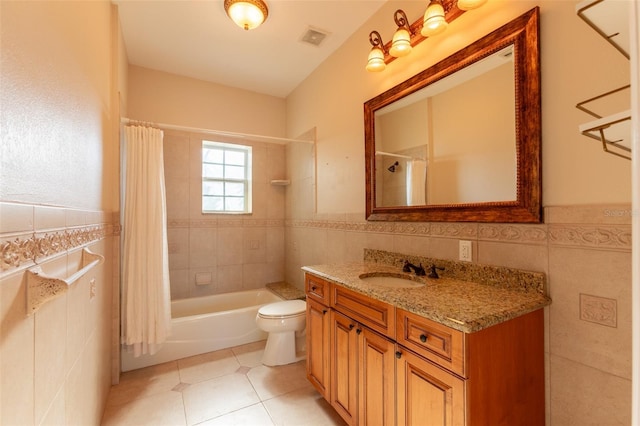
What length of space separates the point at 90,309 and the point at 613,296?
2.30m

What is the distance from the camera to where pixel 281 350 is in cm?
230

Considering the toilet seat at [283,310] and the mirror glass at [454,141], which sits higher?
the mirror glass at [454,141]

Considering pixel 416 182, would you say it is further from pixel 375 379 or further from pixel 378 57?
pixel 375 379

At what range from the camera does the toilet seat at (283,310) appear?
88.9 inches

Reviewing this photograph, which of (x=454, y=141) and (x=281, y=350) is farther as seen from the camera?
(x=281, y=350)

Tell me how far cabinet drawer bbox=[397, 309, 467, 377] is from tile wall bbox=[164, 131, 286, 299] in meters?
2.49

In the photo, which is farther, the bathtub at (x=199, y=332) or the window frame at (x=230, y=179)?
the window frame at (x=230, y=179)

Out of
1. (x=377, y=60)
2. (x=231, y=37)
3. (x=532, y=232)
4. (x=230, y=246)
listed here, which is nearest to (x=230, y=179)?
(x=230, y=246)

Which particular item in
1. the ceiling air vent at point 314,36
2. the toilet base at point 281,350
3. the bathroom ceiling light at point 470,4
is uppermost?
the ceiling air vent at point 314,36

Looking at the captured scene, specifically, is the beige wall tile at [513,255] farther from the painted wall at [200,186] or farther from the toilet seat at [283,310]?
the painted wall at [200,186]

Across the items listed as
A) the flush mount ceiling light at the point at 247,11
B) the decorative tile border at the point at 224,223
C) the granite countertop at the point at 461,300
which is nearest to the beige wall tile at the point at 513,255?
the granite countertop at the point at 461,300

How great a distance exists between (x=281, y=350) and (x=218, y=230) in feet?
5.16

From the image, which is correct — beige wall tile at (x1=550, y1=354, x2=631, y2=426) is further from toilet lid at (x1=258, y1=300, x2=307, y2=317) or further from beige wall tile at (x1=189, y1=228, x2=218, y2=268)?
beige wall tile at (x1=189, y1=228, x2=218, y2=268)

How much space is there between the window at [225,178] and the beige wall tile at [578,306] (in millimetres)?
2987
